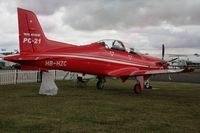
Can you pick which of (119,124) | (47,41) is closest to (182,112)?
(119,124)

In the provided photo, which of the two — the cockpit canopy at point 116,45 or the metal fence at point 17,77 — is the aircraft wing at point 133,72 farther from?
the metal fence at point 17,77

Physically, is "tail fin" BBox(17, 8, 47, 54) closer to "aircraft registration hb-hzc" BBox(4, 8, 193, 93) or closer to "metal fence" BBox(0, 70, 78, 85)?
"aircraft registration hb-hzc" BBox(4, 8, 193, 93)

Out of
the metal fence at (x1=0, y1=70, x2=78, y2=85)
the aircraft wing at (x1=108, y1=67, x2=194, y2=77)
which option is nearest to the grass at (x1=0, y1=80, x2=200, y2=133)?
the aircraft wing at (x1=108, y1=67, x2=194, y2=77)

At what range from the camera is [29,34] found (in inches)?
556

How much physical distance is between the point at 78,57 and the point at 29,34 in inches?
102

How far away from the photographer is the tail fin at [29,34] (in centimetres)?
1391

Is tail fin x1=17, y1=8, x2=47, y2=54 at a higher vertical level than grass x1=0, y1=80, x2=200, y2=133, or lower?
higher

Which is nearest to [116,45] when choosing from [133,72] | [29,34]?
[133,72]

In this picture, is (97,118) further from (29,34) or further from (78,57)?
(29,34)

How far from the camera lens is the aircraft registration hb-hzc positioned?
13.9 meters

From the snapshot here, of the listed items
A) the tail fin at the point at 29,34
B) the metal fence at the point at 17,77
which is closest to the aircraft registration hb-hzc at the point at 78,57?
the tail fin at the point at 29,34

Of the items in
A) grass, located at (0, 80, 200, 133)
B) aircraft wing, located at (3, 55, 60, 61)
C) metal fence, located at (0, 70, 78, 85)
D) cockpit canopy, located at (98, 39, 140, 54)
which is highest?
cockpit canopy, located at (98, 39, 140, 54)

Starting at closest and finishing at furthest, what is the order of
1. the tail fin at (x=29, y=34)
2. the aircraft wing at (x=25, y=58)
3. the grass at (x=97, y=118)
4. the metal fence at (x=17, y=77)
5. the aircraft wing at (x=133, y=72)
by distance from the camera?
1. the grass at (x=97, y=118)
2. the aircraft wing at (x=25, y=58)
3. the tail fin at (x=29, y=34)
4. the aircraft wing at (x=133, y=72)
5. the metal fence at (x=17, y=77)

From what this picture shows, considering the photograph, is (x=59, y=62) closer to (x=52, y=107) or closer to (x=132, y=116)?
(x=52, y=107)
